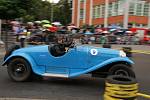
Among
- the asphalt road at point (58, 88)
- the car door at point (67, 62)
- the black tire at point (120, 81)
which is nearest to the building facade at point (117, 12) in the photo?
the asphalt road at point (58, 88)

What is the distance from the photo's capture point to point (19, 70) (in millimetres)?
11664

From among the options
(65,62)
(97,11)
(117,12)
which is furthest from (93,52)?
(97,11)

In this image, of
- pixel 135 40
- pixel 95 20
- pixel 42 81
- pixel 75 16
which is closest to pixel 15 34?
pixel 135 40

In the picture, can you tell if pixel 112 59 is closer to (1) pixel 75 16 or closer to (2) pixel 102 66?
(2) pixel 102 66

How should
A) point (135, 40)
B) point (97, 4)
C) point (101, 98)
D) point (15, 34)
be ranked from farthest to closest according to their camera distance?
point (97, 4) < point (135, 40) < point (15, 34) < point (101, 98)

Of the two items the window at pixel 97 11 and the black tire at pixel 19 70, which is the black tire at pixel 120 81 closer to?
the black tire at pixel 19 70

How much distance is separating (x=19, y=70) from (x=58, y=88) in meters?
1.31

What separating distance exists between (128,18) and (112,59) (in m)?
45.1

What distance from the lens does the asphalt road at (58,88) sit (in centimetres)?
988

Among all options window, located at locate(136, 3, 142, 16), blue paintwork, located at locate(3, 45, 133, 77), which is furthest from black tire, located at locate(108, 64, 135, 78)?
window, located at locate(136, 3, 142, 16)

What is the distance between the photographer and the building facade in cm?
5575

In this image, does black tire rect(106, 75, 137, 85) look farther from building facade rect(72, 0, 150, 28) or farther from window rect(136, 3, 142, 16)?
window rect(136, 3, 142, 16)

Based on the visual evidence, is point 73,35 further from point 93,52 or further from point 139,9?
point 139,9

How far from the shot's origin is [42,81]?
39.4ft
